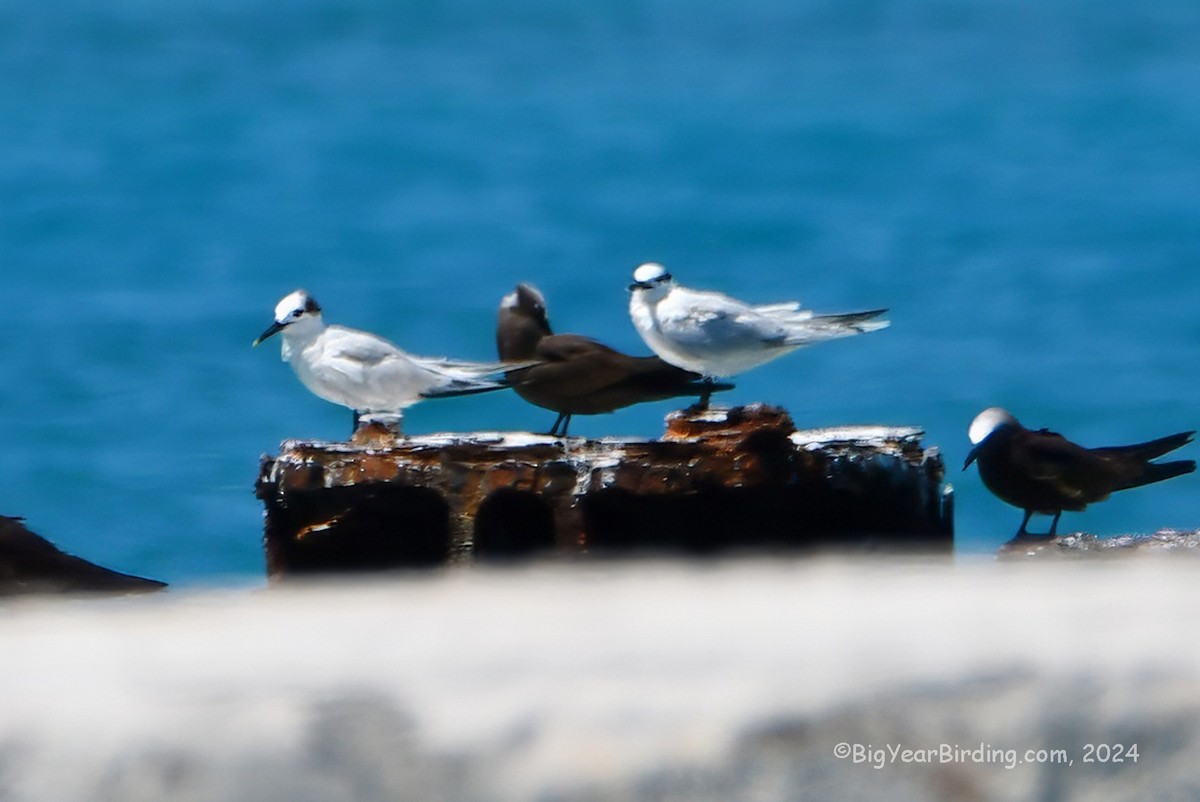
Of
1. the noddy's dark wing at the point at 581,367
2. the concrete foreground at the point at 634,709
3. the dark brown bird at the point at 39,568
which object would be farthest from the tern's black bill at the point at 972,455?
the concrete foreground at the point at 634,709

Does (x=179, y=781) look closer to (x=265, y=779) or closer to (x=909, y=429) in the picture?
(x=265, y=779)

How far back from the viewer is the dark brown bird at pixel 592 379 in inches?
174

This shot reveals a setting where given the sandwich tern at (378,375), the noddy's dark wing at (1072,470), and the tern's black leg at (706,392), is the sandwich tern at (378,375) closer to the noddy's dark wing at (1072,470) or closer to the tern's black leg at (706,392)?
the tern's black leg at (706,392)

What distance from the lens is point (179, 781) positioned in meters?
1.19

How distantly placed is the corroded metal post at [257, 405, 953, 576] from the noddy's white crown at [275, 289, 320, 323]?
1.39 metres

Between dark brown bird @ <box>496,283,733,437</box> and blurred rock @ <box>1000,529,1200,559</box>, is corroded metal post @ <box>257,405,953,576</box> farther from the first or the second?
dark brown bird @ <box>496,283,733,437</box>

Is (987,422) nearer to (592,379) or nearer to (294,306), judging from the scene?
(592,379)

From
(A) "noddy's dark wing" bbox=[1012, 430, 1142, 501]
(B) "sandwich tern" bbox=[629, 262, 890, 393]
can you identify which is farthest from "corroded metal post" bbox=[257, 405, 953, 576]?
(A) "noddy's dark wing" bbox=[1012, 430, 1142, 501]

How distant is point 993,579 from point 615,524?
7.65 ft

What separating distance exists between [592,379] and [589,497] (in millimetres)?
794

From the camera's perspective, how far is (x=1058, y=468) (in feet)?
16.2

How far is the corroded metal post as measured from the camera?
3.67m

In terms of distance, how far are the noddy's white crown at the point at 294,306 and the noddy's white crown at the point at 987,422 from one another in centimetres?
206

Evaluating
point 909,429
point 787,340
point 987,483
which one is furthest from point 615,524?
point 987,483
